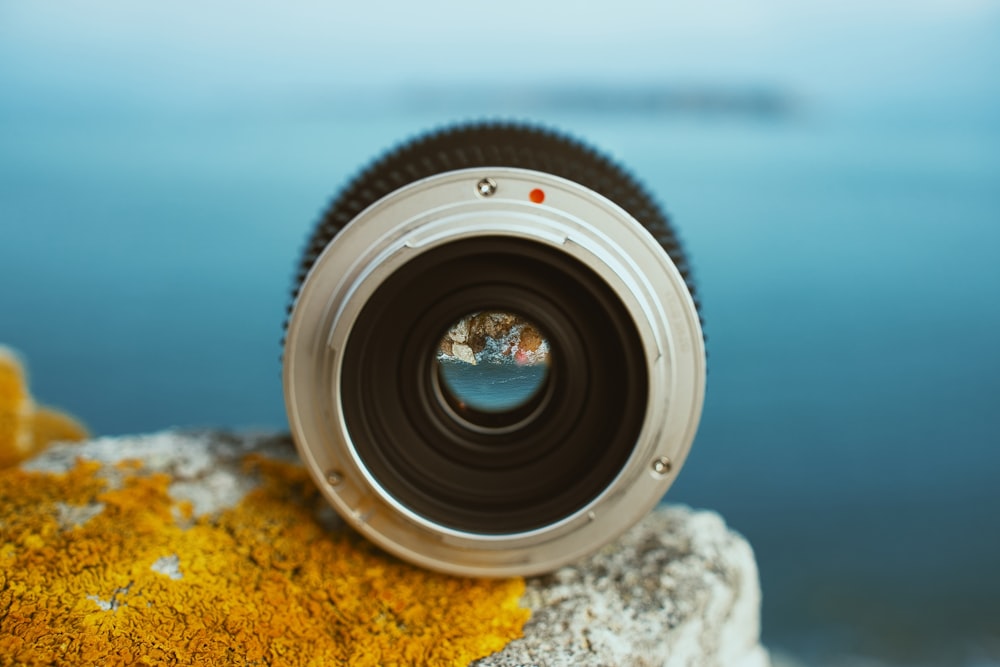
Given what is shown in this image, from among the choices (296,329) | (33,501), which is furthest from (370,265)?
(33,501)

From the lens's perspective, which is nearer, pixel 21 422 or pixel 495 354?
pixel 495 354

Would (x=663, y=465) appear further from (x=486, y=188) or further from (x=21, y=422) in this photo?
(x=21, y=422)

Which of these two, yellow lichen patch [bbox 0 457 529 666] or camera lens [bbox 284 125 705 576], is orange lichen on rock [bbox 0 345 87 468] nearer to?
yellow lichen patch [bbox 0 457 529 666]

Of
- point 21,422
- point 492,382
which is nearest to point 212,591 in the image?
point 492,382

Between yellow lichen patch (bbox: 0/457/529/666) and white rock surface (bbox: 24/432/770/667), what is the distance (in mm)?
16

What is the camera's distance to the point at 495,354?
1.85 ft

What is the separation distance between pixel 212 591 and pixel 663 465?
276 mm

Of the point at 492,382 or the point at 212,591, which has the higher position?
the point at 492,382

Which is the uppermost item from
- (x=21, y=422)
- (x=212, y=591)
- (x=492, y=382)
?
(x=492, y=382)

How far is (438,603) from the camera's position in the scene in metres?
0.60

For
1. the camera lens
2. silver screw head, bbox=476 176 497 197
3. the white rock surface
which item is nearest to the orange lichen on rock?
the white rock surface

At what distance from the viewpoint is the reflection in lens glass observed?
22.2 inches

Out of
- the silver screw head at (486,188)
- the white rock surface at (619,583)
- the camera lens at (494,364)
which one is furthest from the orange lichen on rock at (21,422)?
the silver screw head at (486,188)

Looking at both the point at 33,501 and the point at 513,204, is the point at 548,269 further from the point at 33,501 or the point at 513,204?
the point at 33,501
